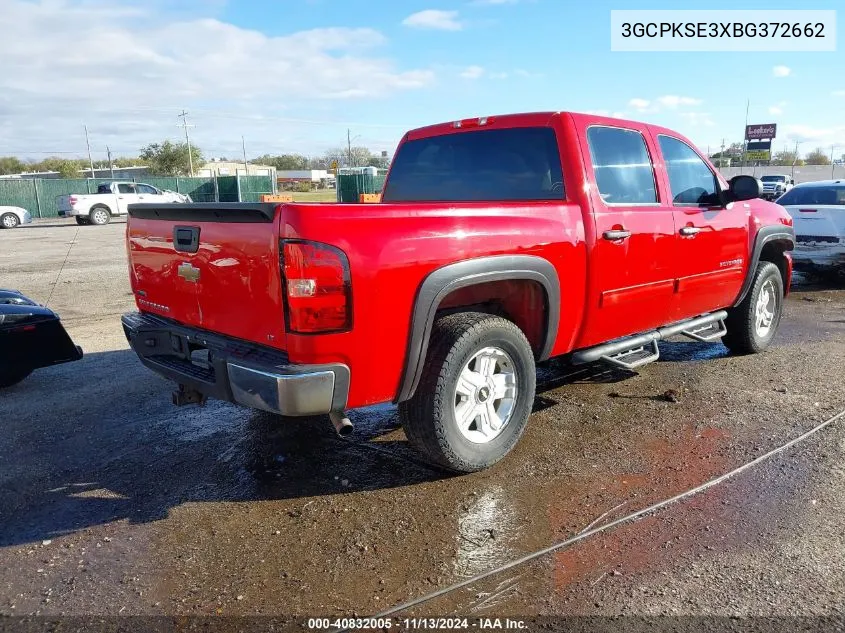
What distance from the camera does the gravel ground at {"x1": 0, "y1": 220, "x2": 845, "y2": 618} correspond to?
2666 mm

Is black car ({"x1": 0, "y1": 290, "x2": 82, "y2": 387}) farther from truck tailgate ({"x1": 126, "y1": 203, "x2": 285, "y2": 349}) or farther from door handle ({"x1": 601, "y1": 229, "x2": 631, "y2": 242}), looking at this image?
door handle ({"x1": 601, "y1": 229, "x2": 631, "y2": 242})

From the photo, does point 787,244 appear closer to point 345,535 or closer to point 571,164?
point 571,164

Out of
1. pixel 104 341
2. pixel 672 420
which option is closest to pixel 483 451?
pixel 672 420

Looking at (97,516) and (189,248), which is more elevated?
(189,248)

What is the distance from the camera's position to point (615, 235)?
13.6ft

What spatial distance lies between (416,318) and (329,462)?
127 centimetres

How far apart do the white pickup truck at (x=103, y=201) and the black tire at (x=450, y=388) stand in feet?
79.5

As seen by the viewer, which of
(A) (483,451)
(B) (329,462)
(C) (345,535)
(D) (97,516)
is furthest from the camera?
(B) (329,462)

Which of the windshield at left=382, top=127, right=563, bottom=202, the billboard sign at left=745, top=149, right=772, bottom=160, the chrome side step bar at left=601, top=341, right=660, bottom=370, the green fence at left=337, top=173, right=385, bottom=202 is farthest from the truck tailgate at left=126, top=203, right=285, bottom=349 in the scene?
the billboard sign at left=745, top=149, right=772, bottom=160

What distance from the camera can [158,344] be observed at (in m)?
3.73

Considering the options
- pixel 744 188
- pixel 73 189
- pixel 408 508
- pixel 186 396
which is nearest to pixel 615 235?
pixel 744 188

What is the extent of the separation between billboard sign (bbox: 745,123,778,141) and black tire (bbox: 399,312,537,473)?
276 ft

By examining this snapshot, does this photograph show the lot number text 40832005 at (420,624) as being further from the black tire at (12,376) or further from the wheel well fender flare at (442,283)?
the black tire at (12,376)

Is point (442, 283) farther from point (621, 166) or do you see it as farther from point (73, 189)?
point (73, 189)
